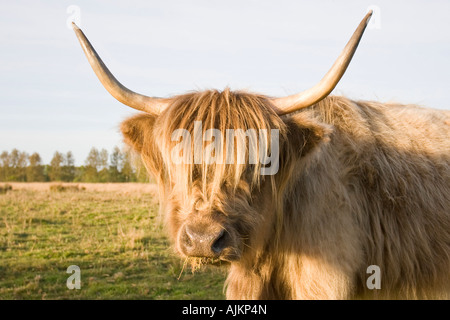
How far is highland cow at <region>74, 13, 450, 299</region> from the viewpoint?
9.52 ft

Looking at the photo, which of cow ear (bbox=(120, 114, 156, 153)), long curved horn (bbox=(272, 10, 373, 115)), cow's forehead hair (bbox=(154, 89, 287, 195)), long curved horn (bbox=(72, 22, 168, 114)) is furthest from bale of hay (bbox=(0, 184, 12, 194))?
long curved horn (bbox=(272, 10, 373, 115))

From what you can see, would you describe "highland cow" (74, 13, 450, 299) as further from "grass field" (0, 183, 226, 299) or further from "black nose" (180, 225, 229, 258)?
"grass field" (0, 183, 226, 299)

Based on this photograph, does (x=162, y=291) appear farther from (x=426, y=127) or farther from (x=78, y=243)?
(x=426, y=127)

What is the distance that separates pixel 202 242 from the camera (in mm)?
2658

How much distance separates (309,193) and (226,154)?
83 centimetres

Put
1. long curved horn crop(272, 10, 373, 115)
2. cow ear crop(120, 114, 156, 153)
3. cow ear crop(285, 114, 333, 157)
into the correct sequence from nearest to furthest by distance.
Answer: long curved horn crop(272, 10, 373, 115) → cow ear crop(285, 114, 333, 157) → cow ear crop(120, 114, 156, 153)

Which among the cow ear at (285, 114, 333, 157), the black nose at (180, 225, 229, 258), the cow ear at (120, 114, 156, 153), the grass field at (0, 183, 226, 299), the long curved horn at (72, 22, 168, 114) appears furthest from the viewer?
the grass field at (0, 183, 226, 299)

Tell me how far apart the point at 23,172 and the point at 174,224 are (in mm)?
41155

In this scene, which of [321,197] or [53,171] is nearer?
[321,197]

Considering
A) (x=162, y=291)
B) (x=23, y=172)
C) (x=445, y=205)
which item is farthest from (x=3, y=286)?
(x=23, y=172)

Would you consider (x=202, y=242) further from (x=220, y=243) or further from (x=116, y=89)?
(x=116, y=89)

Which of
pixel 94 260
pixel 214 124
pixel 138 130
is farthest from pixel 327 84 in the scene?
pixel 94 260

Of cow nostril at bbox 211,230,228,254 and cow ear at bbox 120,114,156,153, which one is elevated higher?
cow ear at bbox 120,114,156,153

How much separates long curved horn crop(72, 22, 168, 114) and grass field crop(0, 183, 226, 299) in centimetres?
92
